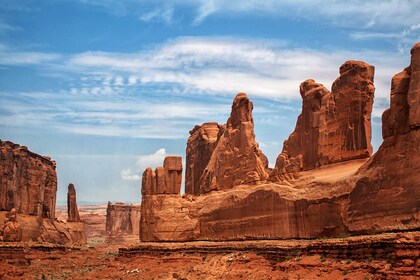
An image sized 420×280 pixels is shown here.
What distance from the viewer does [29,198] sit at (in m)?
71.4

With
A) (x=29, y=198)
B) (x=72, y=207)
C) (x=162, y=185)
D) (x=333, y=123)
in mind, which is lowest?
(x=162, y=185)

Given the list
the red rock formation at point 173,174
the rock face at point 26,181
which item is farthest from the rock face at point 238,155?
the rock face at point 26,181

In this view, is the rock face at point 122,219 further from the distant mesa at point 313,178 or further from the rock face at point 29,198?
the distant mesa at point 313,178

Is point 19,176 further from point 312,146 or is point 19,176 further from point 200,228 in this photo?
point 312,146

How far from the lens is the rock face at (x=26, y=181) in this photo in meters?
64.4

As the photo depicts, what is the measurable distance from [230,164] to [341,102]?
9.75 meters

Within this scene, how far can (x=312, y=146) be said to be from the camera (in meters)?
34.2

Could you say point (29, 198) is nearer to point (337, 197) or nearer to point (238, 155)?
point (238, 155)

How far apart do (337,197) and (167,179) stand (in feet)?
56.2

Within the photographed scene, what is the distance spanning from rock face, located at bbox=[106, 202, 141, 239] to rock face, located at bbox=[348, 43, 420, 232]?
86.5 meters

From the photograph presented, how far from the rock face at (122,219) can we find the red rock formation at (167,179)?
67.6m

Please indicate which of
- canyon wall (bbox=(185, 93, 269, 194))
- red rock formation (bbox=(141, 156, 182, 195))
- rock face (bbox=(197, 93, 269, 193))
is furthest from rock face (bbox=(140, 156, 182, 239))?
rock face (bbox=(197, 93, 269, 193))

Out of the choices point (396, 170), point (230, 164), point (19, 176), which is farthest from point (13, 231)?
point (396, 170)

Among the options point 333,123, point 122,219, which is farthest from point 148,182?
point 122,219
